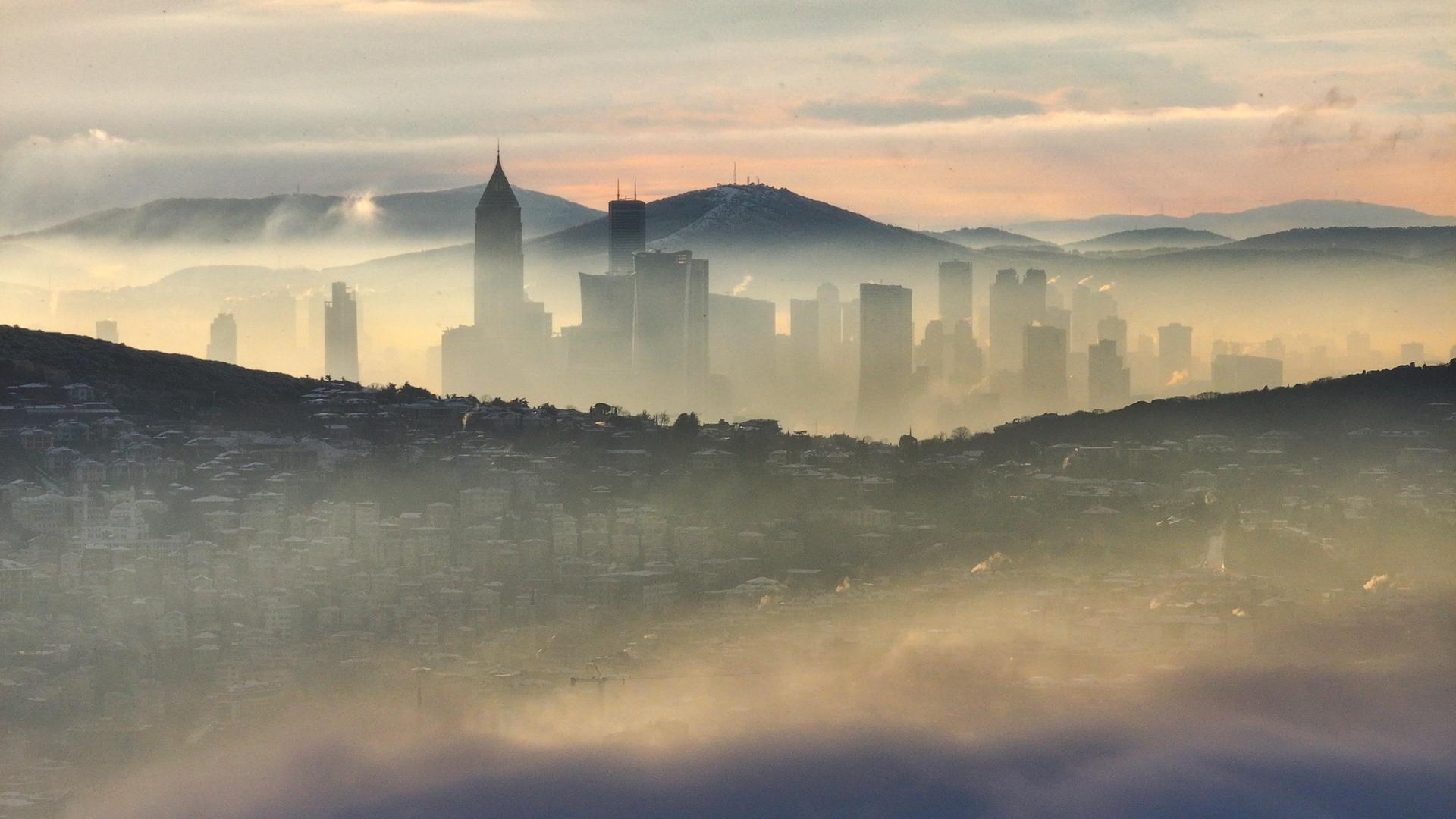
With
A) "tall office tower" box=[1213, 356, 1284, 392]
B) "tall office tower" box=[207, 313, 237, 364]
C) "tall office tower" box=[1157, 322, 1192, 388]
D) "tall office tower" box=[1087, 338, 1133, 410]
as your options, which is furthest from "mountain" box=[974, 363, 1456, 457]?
"tall office tower" box=[207, 313, 237, 364]

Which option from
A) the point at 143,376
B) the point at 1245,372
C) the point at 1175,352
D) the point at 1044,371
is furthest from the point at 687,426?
the point at 1175,352

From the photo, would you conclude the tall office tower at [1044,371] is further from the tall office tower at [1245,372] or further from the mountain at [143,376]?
the mountain at [143,376]

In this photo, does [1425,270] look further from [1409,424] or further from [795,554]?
[795,554]

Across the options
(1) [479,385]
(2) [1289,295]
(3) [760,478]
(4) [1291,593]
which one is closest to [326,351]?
(1) [479,385]

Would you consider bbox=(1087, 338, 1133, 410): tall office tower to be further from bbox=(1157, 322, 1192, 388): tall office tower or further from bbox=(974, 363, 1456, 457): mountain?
bbox=(974, 363, 1456, 457): mountain

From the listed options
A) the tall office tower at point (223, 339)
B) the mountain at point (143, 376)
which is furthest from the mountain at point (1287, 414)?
the tall office tower at point (223, 339)
